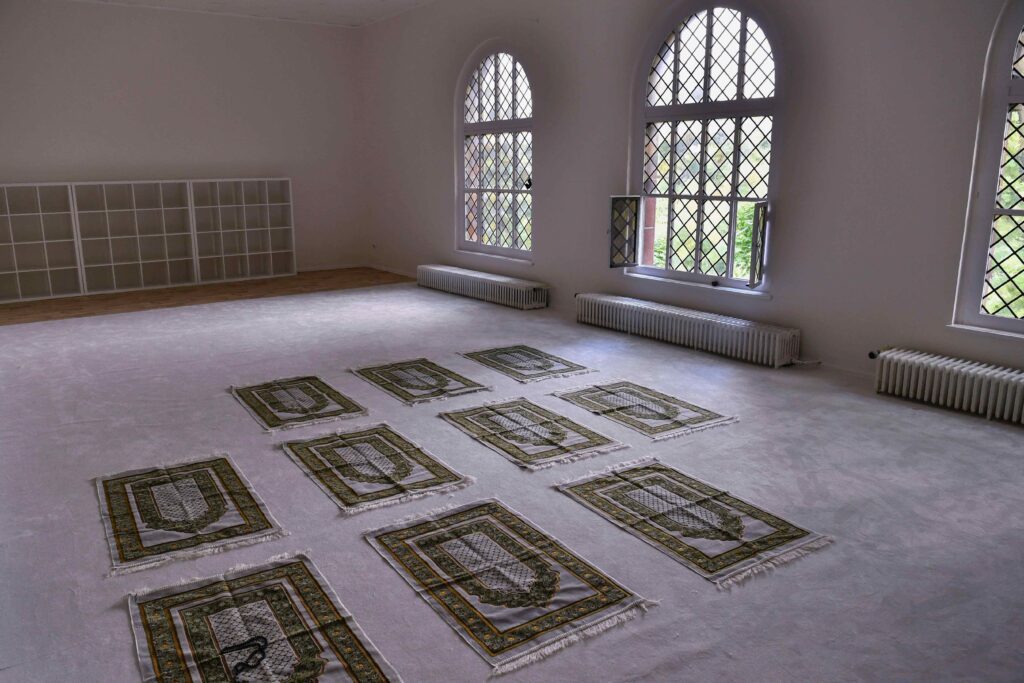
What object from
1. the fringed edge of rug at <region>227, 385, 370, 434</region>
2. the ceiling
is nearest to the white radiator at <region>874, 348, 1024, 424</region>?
the fringed edge of rug at <region>227, 385, 370, 434</region>

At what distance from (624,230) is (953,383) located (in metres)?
3.33

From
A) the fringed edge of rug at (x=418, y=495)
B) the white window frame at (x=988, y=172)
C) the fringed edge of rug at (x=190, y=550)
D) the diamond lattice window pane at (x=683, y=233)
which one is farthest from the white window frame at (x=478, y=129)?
the fringed edge of rug at (x=190, y=550)

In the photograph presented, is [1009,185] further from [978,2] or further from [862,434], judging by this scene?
[862,434]

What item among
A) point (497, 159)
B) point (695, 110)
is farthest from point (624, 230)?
point (497, 159)

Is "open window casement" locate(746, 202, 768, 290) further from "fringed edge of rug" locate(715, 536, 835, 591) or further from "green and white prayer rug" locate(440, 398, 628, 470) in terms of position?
"fringed edge of rug" locate(715, 536, 835, 591)

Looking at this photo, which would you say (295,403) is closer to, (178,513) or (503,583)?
(178,513)

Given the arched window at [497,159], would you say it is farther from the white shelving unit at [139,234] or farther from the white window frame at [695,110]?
the white shelving unit at [139,234]

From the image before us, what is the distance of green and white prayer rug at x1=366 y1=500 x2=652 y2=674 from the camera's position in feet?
9.47

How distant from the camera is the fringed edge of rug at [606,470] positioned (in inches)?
165

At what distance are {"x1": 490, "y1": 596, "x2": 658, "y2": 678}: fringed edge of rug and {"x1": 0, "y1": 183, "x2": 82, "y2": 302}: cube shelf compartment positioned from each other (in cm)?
892

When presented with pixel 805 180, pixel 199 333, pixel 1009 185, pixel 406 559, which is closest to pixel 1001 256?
pixel 1009 185

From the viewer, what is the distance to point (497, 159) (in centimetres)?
956

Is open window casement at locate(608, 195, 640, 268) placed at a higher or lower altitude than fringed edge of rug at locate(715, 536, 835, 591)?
higher

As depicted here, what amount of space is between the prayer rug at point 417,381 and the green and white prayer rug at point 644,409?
0.80 meters
